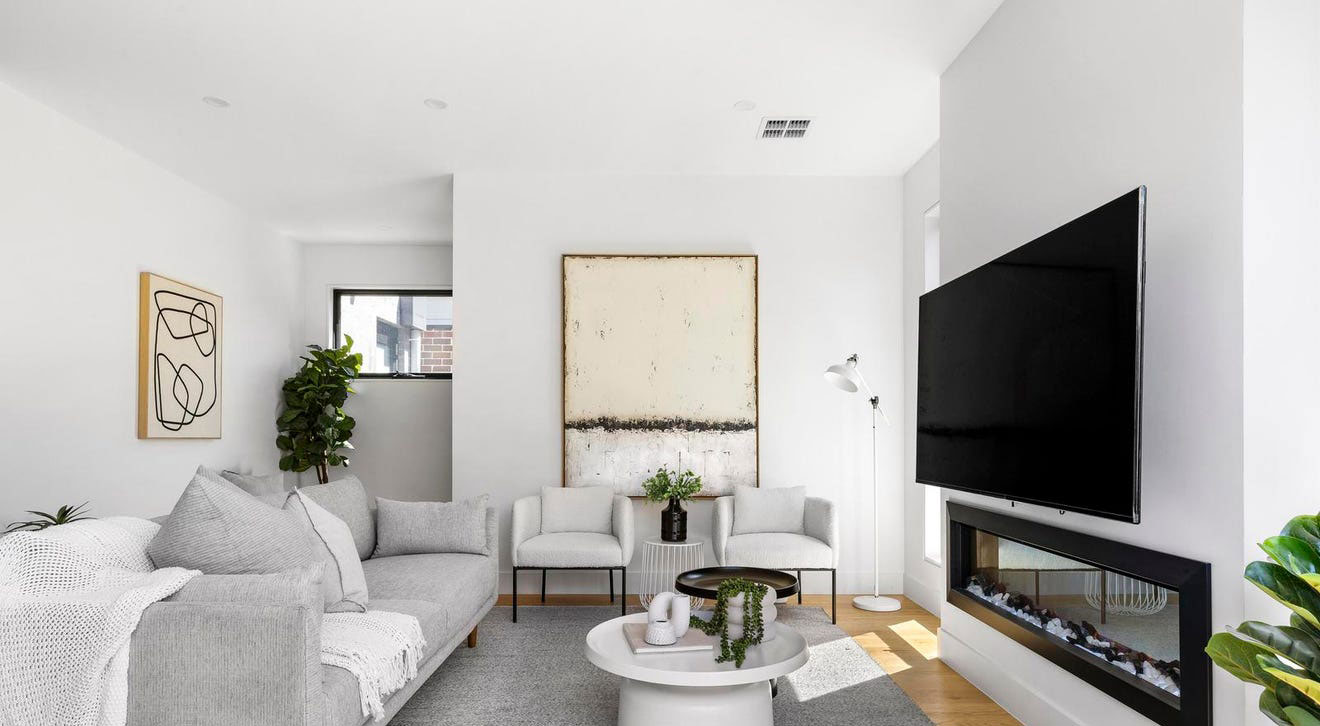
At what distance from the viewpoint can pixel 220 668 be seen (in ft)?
6.78

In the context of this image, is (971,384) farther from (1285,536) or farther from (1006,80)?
(1285,536)

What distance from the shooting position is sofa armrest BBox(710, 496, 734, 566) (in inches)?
200

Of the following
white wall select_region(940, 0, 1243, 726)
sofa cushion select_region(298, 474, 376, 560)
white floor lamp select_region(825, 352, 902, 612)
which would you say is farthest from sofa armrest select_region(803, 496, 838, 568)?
sofa cushion select_region(298, 474, 376, 560)

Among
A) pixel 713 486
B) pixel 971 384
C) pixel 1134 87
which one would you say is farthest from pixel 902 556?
pixel 1134 87

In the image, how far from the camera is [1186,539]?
2.24 m

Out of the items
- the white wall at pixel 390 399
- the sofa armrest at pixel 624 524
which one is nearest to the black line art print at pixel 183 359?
the white wall at pixel 390 399

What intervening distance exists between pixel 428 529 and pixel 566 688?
46.1 inches

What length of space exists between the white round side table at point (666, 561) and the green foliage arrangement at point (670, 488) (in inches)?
10.7

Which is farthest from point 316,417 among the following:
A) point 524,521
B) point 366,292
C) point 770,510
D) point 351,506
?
point 770,510

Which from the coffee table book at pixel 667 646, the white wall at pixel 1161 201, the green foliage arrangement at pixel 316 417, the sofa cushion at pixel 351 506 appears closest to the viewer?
the white wall at pixel 1161 201

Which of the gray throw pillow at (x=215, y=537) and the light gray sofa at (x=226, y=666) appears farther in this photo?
the gray throw pillow at (x=215, y=537)

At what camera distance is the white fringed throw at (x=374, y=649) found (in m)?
2.39

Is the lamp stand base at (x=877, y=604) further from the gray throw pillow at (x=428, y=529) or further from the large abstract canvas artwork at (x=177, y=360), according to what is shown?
the large abstract canvas artwork at (x=177, y=360)

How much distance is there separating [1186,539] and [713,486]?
348 cm
